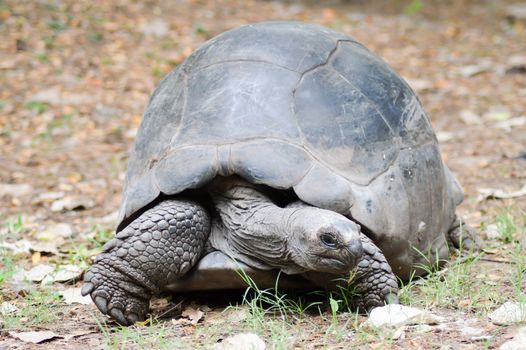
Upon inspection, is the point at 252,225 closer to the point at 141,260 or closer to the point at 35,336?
the point at 141,260

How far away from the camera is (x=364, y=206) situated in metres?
3.36

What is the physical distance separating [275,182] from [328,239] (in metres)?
0.41

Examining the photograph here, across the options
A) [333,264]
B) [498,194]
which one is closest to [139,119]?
[498,194]

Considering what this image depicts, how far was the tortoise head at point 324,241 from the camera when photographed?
301 cm

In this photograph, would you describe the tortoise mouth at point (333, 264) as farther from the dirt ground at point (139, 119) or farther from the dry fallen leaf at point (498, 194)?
the dry fallen leaf at point (498, 194)

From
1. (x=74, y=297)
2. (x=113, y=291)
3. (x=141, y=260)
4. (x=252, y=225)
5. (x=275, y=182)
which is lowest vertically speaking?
(x=74, y=297)

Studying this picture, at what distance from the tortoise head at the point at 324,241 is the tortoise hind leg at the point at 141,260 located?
518 millimetres

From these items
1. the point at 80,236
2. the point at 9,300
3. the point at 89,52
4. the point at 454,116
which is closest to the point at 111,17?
the point at 89,52

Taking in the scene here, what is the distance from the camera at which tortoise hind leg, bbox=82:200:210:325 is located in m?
3.36

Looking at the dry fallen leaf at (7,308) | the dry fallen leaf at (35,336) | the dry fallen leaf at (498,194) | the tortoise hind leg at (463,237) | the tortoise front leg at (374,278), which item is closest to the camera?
the dry fallen leaf at (35,336)

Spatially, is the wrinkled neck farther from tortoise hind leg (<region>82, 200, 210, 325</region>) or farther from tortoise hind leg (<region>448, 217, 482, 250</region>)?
tortoise hind leg (<region>448, 217, 482, 250</region>)

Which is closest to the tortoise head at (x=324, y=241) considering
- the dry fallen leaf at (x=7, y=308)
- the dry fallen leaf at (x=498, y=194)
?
the dry fallen leaf at (x=7, y=308)

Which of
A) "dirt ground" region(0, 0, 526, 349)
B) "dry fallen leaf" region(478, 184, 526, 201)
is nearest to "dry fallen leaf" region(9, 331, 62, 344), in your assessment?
"dirt ground" region(0, 0, 526, 349)

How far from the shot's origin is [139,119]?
781cm
